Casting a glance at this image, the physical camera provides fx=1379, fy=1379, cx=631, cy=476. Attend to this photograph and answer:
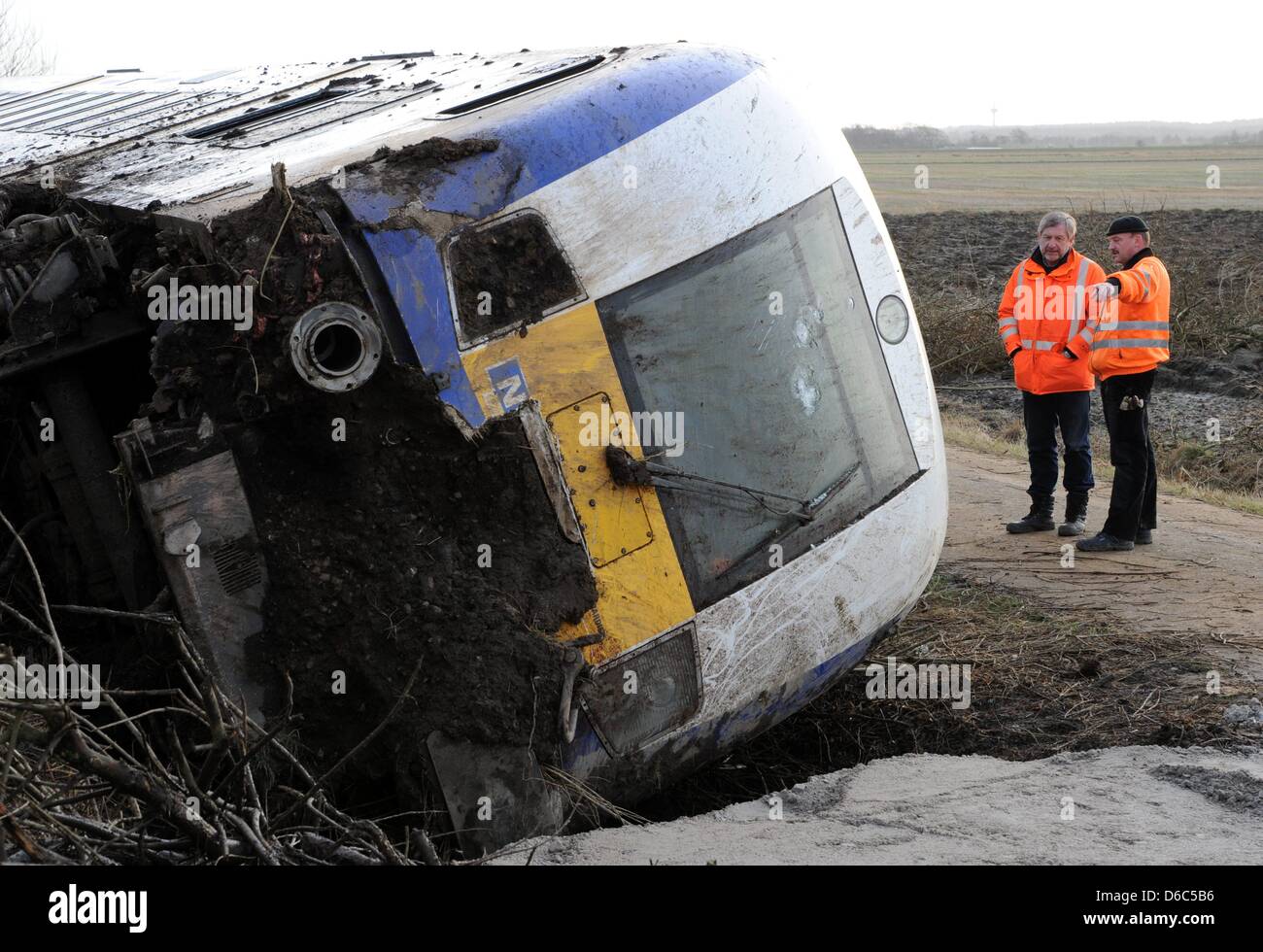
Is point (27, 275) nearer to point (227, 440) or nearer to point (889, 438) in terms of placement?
point (227, 440)

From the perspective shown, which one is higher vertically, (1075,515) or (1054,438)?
(1054,438)

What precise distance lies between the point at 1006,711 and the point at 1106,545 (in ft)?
8.84

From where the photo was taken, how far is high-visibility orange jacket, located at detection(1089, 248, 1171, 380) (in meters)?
7.50

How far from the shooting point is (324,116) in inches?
219

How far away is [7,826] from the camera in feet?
9.70

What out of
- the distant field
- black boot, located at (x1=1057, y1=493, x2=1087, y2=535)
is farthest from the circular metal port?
the distant field

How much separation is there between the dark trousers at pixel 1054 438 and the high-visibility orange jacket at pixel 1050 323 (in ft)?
0.30

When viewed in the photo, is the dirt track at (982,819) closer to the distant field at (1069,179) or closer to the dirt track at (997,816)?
the dirt track at (997,816)

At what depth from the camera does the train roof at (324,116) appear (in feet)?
13.7

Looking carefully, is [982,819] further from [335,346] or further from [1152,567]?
[1152,567]

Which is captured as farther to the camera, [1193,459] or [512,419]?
[1193,459]

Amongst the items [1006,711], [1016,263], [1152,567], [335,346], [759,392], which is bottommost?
[1016,263]

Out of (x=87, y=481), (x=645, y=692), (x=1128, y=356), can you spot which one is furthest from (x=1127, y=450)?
(x=87, y=481)
